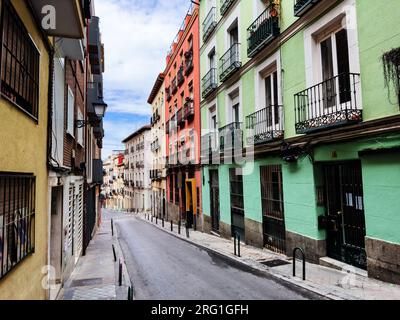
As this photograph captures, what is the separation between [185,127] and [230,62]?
9195 millimetres

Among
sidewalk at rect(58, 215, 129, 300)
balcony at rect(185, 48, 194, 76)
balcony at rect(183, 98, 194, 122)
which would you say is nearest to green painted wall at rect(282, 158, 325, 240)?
sidewalk at rect(58, 215, 129, 300)

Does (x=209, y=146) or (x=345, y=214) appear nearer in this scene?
(x=345, y=214)

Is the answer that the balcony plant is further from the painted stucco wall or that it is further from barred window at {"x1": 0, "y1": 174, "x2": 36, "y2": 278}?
barred window at {"x1": 0, "y1": 174, "x2": 36, "y2": 278}

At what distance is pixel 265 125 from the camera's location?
38.6 feet

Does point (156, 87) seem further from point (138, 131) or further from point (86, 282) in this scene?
point (86, 282)

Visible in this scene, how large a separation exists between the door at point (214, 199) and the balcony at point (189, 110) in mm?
5017

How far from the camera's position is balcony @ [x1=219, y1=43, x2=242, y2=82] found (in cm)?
1382

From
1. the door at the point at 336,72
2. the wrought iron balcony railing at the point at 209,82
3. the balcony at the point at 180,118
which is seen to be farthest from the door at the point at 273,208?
the balcony at the point at 180,118

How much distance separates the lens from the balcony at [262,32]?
10656 millimetres

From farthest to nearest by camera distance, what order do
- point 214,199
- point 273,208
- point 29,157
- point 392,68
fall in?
point 214,199 → point 273,208 → point 392,68 → point 29,157

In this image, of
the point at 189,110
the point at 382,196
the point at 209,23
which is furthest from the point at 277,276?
the point at 189,110

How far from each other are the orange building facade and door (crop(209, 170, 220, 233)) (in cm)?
194

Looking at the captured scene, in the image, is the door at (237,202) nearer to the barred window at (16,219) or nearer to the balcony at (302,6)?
the balcony at (302,6)

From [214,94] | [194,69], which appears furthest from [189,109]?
[214,94]
